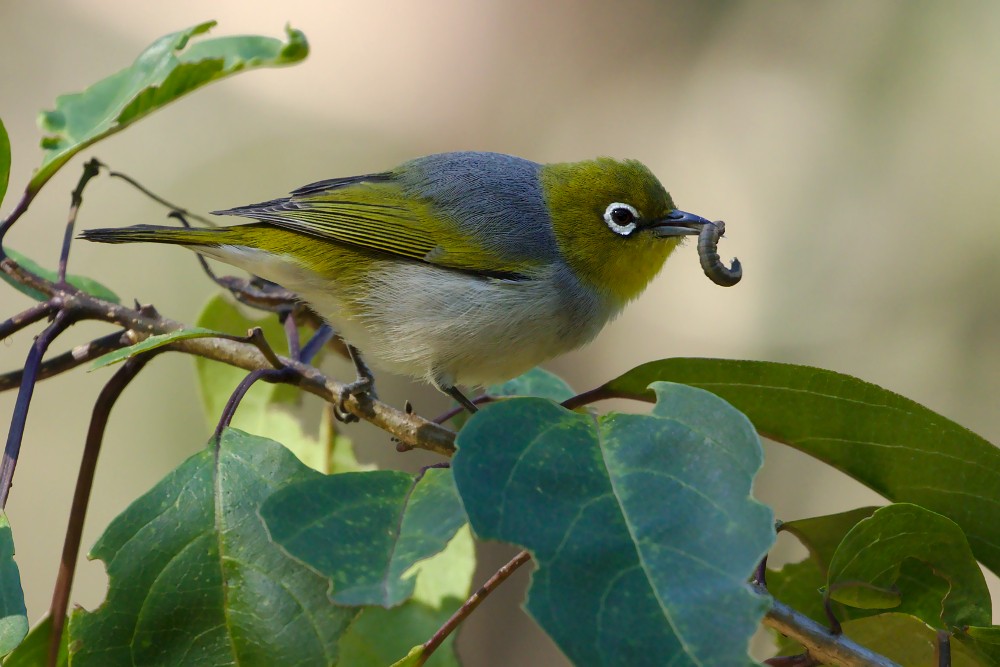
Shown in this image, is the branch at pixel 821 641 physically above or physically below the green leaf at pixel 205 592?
below

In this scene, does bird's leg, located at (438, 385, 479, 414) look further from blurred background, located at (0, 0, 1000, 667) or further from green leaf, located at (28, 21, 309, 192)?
blurred background, located at (0, 0, 1000, 667)

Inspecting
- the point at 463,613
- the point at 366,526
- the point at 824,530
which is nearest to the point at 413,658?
the point at 463,613

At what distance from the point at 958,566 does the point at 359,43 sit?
5.83 meters

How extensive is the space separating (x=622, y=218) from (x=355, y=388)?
1.41 meters

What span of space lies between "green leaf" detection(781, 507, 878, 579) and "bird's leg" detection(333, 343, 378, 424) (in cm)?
87

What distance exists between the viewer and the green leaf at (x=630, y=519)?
122 cm

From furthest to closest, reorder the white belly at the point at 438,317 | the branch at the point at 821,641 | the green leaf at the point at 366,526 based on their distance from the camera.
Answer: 1. the white belly at the point at 438,317
2. the branch at the point at 821,641
3. the green leaf at the point at 366,526

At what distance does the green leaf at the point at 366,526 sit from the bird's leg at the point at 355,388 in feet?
1.34

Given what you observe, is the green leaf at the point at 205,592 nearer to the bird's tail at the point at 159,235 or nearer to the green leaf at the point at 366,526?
the green leaf at the point at 366,526

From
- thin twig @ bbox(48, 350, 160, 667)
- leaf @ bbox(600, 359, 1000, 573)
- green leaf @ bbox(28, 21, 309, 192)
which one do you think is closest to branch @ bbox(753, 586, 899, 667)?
leaf @ bbox(600, 359, 1000, 573)

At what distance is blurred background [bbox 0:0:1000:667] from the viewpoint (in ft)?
18.1

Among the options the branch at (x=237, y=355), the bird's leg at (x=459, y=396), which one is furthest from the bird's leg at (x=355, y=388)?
the bird's leg at (x=459, y=396)

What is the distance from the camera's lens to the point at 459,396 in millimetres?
2729

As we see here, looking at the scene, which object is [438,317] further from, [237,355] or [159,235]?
[237,355]
